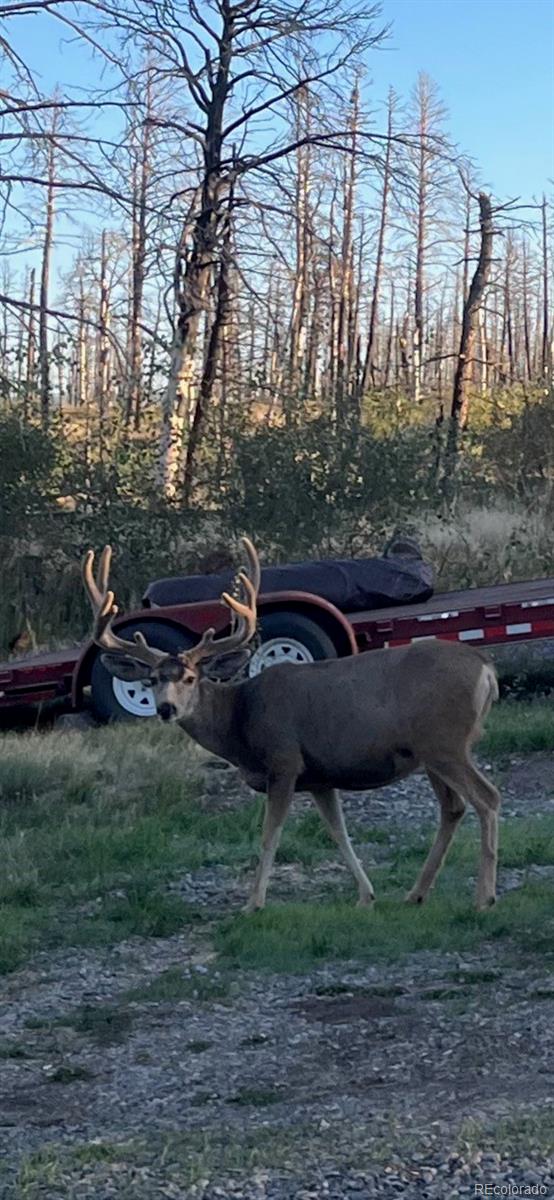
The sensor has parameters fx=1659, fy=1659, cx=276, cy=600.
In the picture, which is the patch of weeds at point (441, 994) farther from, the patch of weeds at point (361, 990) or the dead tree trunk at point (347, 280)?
the dead tree trunk at point (347, 280)

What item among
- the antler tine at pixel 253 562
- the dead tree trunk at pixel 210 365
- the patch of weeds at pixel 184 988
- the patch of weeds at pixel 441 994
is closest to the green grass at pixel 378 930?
the patch of weeds at pixel 184 988

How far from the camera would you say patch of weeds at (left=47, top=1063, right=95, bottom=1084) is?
6766 mm

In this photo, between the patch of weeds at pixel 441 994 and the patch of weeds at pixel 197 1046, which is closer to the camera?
the patch of weeds at pixel 197 1046

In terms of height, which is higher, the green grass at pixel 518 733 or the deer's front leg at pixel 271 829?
the green grass at pixel 518 733

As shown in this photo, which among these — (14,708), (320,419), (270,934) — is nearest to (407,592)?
(14,708)

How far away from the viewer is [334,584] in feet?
49.8

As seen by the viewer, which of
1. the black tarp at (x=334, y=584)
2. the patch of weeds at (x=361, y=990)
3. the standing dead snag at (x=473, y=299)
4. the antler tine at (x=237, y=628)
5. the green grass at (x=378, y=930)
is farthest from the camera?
the standing dead snag at (x=473, y=299)

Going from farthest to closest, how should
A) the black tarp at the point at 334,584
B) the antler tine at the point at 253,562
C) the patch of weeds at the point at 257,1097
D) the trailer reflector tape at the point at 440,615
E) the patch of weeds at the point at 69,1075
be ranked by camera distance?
the black tarp at the point at 334,584
the trailer reflector tape at the point at 440,615
the antler tine at the point at 253,562
the patch of weeds at the point at 69,1075
the patch of weeds at the point at 257,1097

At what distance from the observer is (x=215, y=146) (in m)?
21.6

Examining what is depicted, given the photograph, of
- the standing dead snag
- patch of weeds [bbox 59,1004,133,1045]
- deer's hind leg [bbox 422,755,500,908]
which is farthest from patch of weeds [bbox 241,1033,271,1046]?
the standing dead snag

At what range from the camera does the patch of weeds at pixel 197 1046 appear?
277 inches

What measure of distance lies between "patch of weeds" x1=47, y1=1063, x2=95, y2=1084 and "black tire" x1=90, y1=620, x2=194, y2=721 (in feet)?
24.6

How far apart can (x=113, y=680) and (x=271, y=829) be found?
5.31m

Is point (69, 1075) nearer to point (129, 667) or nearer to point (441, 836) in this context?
point (441, 836)
